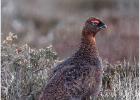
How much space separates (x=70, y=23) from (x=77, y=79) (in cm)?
1244

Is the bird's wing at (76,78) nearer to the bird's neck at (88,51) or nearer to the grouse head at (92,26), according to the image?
the bird's neck at (88,51)

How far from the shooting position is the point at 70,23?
1923 centimetres

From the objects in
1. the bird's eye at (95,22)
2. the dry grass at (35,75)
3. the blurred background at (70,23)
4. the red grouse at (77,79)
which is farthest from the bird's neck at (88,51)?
the dry grass at (35,75)

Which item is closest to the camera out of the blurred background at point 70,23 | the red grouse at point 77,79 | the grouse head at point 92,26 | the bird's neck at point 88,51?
the red grouse at point 77,79

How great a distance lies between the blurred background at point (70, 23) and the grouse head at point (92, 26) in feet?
1.22

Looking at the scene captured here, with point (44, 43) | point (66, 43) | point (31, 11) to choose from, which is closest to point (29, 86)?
point (66, 43)

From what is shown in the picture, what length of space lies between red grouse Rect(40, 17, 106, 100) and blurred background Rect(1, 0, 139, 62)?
0.56 m

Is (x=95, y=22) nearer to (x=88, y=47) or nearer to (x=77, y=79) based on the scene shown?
(x=88, y=47)

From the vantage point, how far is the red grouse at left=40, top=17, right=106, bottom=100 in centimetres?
678

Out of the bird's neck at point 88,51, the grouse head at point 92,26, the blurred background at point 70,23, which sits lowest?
the bird's neck at point 88,51

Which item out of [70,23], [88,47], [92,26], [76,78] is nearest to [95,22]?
[92,26]

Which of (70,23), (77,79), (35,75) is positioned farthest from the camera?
(70,23)

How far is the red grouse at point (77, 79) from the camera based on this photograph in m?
6.78

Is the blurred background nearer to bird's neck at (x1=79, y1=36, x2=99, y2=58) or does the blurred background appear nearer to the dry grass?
bird's neck at (x1=79, y1=36, x2=99, y2=58)
